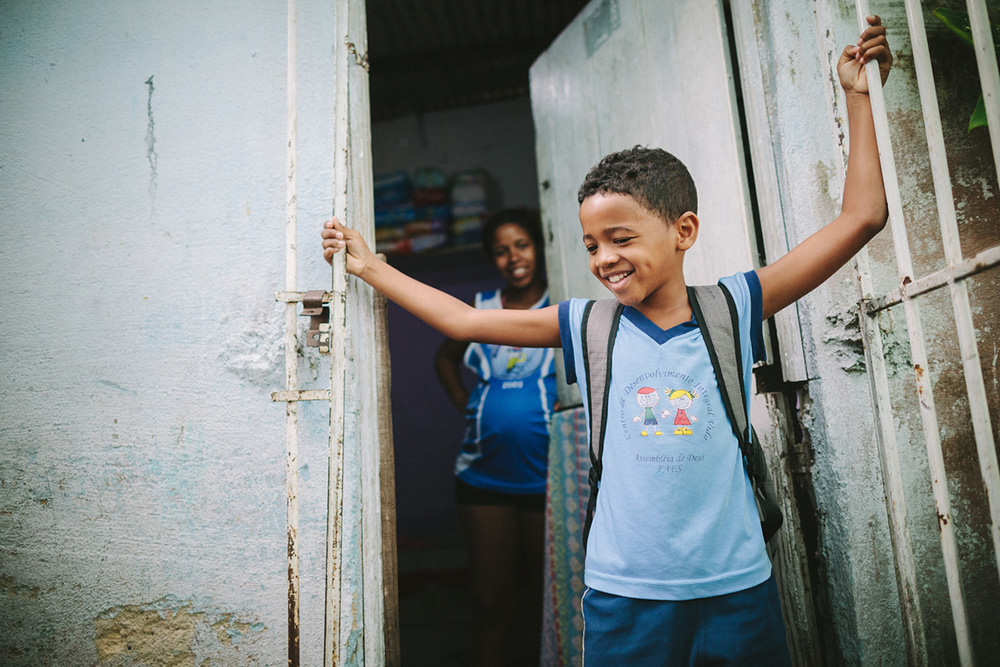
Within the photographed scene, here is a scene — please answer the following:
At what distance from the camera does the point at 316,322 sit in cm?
168

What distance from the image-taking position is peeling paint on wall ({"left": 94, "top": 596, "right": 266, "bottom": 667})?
5.52 ft

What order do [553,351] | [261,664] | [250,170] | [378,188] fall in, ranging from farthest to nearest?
[378,188], [553,351], [250,170], [261,664]

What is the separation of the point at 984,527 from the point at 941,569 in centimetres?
15

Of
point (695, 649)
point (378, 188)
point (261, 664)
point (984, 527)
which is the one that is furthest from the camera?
point (378, 188)

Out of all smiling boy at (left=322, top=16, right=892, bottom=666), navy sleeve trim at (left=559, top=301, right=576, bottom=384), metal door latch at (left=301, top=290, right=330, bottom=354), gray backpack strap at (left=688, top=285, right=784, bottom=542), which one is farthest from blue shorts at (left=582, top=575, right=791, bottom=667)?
metal door latch at (left=301, top=290, right=330, bottom=354)

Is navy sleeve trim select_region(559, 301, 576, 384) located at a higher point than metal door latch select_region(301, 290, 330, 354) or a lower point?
lower

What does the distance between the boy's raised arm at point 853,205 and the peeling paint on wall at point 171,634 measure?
66.3 inches

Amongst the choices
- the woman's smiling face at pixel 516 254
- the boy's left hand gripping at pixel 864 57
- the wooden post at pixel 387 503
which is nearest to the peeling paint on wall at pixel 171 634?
the wooden post at pixel 387 503

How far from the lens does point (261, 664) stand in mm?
1670

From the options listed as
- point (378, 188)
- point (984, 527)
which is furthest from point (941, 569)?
point (378, 188)

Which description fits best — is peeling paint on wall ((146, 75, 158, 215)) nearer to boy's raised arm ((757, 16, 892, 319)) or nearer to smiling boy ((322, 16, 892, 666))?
smiling boy ((322, 16, 892, 666))

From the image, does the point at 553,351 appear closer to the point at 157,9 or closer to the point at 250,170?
the point at 250,170

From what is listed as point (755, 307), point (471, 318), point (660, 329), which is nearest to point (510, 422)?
point (471, 318)

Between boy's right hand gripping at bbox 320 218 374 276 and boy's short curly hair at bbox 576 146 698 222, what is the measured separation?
25.5 inches
